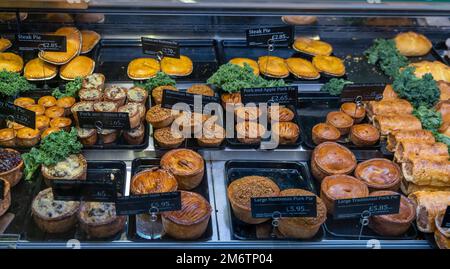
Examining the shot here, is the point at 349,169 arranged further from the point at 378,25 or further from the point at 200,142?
the point at 378,25

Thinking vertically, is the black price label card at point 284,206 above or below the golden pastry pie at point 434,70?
below

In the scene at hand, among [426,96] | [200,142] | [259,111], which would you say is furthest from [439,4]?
[200,142]

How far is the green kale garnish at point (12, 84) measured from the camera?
12.7 ft

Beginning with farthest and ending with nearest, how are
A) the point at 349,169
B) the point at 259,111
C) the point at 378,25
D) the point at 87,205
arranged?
the point at 378,25, the point at 259,111, the point at 349,169, the point at 87,205

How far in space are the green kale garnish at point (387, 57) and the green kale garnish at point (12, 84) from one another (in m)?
2.99

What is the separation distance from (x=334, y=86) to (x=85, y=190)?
2.29 m

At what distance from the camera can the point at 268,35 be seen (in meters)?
3.85

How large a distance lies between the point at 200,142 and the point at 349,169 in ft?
Result: 3.49

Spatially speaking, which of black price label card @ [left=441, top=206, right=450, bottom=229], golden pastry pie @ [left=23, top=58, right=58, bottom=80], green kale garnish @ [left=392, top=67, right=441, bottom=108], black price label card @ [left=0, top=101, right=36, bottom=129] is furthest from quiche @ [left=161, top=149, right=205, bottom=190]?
green kale garnish @ [left=392, top=67, right=441, bottom=108]

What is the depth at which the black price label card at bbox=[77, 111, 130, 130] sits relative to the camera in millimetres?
3480

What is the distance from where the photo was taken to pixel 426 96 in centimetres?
416

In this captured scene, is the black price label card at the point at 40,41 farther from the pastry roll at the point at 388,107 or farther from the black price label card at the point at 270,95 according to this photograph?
the pastry roll at the point at 388,107

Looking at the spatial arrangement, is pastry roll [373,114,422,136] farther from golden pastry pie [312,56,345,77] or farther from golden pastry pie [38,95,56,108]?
golden pastry pie [38,95,56,108]

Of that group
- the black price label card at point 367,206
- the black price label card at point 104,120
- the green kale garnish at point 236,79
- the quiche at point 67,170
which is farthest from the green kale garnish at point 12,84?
the black price label card at point 367,206
